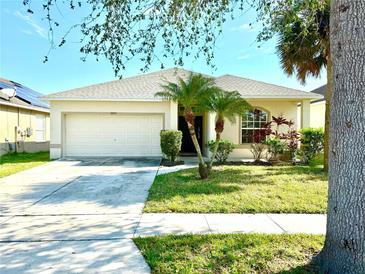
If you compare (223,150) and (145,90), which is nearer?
(223,150)

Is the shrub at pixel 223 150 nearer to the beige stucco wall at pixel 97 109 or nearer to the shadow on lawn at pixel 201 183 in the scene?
the shadow on lawn at pixel 201 183

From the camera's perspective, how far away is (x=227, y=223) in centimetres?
535

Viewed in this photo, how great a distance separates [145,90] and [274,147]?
25.2 feet

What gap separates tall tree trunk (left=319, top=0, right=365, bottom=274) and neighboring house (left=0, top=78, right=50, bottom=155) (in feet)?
54.0

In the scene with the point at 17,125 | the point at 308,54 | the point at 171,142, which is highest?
the point at 308,54

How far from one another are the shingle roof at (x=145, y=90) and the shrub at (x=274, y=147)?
2614 millimetres

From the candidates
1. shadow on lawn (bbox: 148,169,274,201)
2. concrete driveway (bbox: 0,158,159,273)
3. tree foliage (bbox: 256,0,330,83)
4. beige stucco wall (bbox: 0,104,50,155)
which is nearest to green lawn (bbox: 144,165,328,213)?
shadow on lawn (bbox: 148,169,274,201)

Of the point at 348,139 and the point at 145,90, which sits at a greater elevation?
the point at 145,90

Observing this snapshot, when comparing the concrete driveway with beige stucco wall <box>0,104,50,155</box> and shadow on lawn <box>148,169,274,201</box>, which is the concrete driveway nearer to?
shadow on lawn <box>148,169,274,201</box>

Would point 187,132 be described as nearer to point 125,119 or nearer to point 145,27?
point 125,119

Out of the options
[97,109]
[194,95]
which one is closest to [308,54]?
[194,95]

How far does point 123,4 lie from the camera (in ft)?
17.3

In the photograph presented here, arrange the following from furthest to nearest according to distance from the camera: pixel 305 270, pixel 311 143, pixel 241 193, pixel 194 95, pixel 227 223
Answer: pixel 311 143, pixel 194 95, pixel 241 193, pixel 227 223, pixel 305 270

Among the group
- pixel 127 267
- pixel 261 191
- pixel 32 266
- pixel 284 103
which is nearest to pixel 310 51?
pixel 284 103
